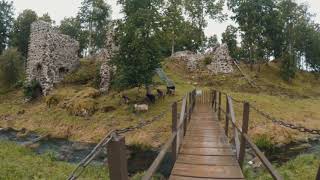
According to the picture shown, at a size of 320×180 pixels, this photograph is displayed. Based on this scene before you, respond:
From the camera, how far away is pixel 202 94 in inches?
1243

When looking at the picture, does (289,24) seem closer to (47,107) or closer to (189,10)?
(189,10)

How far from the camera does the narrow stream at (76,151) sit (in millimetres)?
16094

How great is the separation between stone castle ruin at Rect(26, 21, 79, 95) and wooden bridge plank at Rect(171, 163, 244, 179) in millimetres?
30605

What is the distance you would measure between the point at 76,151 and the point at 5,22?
41240mm

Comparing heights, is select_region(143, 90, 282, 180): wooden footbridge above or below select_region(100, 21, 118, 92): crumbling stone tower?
below

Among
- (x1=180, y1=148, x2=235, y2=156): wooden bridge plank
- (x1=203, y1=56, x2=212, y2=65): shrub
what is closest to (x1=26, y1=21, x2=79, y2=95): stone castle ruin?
(x1=203, y1=56, x2=212, y2=65): shrub

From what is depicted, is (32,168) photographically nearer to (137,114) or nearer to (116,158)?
(116,158)

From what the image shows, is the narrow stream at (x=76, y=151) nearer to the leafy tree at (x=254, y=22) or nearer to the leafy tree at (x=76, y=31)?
the leafy tree at (x=254, y=22)

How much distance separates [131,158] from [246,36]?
91.5 ft

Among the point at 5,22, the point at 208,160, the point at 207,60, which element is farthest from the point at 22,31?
the point at 208,160

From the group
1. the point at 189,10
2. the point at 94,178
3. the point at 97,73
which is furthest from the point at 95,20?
the point at 94,178

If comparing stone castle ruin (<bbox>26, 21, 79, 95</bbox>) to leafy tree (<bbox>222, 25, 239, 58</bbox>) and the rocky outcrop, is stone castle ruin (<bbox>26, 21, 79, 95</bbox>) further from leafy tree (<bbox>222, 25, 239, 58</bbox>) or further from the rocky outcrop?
leafy tree (<bbox>222, 25, 239, 58</bbox>)

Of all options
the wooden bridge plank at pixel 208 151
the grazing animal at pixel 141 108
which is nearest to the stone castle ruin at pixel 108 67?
the grazing animal at pixel 141 108

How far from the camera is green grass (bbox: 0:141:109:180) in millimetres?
12086
